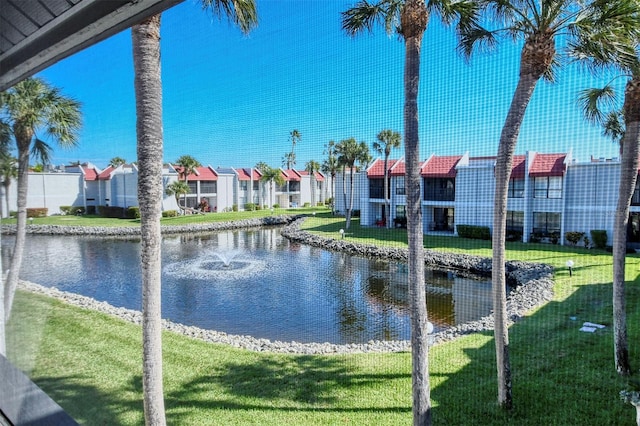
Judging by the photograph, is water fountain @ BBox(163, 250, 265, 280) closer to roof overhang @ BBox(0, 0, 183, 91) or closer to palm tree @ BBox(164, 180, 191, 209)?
palm tree @ BBox(164, 180, 191, 209)

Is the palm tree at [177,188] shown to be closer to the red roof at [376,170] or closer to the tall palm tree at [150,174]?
the red roof at [376,170]

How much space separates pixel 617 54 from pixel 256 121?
1917 millimetres

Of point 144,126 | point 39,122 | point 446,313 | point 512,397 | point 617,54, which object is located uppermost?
point 617,54

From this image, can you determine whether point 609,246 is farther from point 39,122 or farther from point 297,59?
point 39,122

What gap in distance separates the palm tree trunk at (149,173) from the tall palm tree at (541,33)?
156 cm

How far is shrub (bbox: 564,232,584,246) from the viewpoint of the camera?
5773 millimetres

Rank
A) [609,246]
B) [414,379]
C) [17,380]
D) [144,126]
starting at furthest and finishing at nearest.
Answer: [609,246]
[414,379]
[17,380]
[144,126]

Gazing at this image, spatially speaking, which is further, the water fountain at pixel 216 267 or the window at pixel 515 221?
the water fountain at pixel 216 267

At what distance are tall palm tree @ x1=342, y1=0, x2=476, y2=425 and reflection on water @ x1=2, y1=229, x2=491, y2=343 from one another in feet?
7.36

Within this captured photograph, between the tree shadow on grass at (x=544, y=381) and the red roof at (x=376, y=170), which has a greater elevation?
the red roof at (x=376, y=170)

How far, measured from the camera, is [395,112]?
7.16 ft

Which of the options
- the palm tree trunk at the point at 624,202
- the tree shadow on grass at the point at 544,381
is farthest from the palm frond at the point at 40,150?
the palm tree trunk at the point at 624,202

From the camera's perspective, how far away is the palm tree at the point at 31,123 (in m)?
2.03

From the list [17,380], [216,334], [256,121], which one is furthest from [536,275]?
[17,380]
